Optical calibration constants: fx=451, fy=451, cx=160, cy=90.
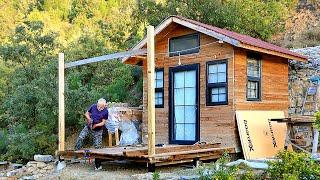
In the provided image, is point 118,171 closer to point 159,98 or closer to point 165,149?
point 165,149

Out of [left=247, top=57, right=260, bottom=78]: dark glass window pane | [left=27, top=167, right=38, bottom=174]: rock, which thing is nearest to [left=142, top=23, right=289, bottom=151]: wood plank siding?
[left=247, top=57, right=260, bottom=78]: dark glass window pane

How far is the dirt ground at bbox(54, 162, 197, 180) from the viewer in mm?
9447

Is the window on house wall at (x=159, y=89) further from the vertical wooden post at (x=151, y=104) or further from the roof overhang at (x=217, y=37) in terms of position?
the vertical wooden post at (x=151, y=104)

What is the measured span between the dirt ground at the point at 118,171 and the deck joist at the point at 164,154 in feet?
0.95

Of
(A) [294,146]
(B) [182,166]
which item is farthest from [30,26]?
(A) [294,146]

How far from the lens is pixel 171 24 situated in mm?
12648

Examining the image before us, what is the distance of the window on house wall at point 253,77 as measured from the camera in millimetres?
12102

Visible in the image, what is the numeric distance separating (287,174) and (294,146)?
17.8 ft

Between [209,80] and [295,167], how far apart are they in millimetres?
5570

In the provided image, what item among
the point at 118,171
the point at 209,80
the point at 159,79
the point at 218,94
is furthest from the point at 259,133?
the point at 118,171

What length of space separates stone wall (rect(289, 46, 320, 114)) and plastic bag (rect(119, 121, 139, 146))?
16.1 ft

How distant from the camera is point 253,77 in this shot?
12203mm

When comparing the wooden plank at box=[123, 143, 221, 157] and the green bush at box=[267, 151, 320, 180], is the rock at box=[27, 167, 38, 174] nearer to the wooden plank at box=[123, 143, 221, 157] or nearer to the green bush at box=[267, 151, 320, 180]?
the wooden plank at box=[123, 143, 221, 157]

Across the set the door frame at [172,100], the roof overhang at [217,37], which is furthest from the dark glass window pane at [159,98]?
the roof overhang at [217,37]
